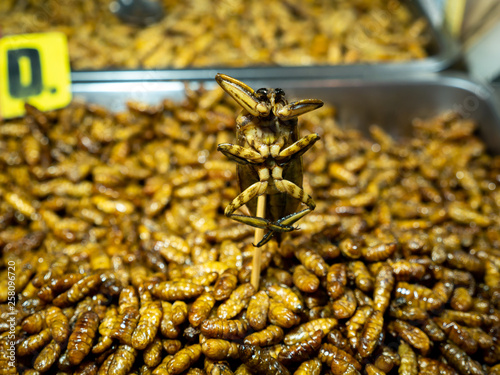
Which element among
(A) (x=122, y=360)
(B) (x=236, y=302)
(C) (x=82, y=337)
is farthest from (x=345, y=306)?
(C) (x=82, y=337)

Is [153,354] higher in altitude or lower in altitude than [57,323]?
lower

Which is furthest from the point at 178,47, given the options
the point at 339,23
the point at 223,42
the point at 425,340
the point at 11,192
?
the point at 425,340

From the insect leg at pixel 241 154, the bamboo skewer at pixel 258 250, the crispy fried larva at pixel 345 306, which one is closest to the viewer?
the insect leg at pixel 241 154

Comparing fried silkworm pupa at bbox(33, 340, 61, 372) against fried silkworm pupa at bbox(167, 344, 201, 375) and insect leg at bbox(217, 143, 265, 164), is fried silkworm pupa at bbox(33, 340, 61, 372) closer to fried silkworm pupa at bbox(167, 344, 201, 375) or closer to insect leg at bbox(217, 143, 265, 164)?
fried silkworm pupa at bbox(167, 344, 201, 375)

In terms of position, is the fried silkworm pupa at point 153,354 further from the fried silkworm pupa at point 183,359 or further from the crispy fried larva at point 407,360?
the crispy fried larva at point 407,360

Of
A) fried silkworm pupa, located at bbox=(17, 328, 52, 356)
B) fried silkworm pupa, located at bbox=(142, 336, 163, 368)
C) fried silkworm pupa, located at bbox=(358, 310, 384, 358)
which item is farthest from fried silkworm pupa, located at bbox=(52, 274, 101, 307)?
fried silkworm pupa, located at bbox=(358, 310, 384, 358)

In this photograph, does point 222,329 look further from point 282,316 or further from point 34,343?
point 34,343

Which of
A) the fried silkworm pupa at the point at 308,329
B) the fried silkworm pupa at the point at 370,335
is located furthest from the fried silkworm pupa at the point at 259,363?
the fried silkworm pupa at the point at 370,335
